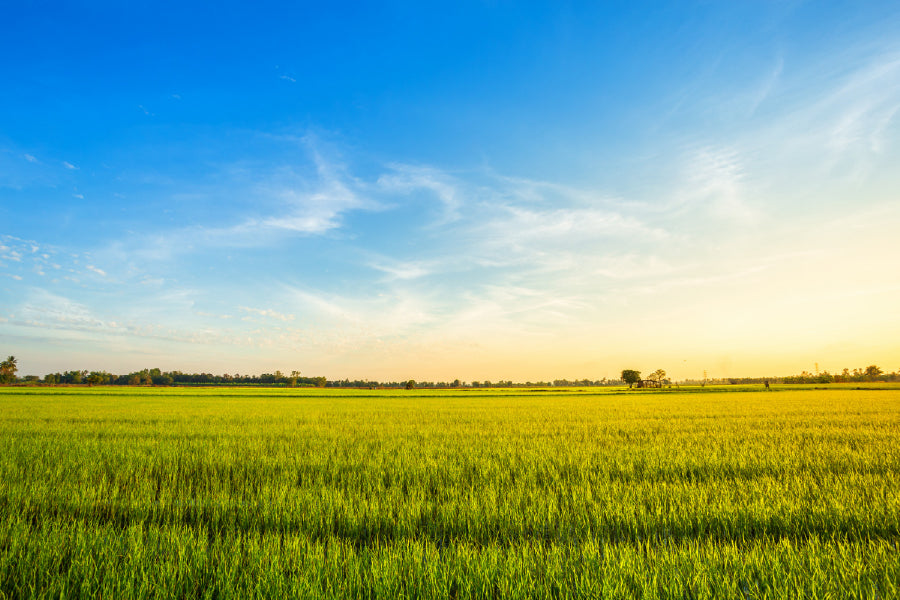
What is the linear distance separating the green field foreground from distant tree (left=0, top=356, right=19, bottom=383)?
134 m

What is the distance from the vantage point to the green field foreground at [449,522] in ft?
8.90

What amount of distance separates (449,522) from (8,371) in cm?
14648

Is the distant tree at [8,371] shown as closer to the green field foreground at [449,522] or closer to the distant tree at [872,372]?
the green field foreground at [449,522]

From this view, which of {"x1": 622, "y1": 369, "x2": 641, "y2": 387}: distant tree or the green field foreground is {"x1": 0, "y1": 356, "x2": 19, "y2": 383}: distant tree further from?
{"x1": 622, "y1": 369, "x2": 641, "y2": 387}: distant tree

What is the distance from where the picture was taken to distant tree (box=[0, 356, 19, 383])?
97312 mm

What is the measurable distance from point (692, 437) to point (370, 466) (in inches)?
324

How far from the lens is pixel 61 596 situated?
99.7 inches

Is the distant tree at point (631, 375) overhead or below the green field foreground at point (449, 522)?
below

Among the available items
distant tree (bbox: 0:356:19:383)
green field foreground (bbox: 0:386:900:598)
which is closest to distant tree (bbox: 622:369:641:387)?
green field foreground (bbox: 0:386:900:598)

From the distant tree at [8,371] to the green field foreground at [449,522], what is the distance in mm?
133813

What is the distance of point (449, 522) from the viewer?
13.1 feet

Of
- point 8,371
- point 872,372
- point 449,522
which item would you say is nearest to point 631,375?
point 872,372

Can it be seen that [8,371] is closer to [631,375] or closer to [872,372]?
[631,375]

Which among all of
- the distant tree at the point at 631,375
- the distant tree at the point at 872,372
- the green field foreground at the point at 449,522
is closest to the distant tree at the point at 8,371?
the green field foreground at the point at 449,522
